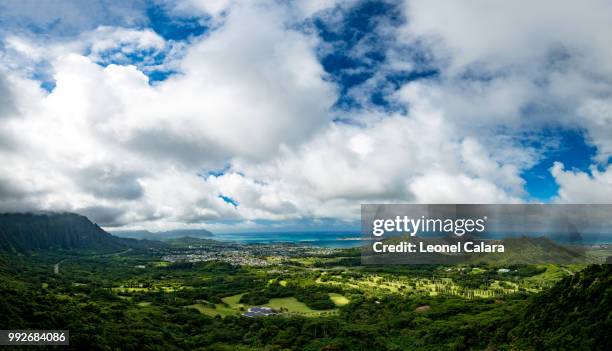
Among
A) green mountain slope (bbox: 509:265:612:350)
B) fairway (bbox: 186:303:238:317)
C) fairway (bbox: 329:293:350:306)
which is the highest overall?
green mountain slope (bbox: 509:265:612:350)

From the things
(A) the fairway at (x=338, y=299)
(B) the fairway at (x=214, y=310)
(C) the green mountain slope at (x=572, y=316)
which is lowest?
(A) the fairway at (x=338, y=299)

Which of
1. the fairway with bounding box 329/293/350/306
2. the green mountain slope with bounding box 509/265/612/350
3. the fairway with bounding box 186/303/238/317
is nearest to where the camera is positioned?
the green mountain slope with bounding box 509/265/612/350

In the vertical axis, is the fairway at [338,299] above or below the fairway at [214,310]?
below

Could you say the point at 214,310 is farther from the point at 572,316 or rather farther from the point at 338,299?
the point at 572,316

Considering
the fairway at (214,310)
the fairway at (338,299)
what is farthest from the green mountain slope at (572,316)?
the fairway at (214,310)

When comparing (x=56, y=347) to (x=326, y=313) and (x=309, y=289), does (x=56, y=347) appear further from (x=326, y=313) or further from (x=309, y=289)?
(x=309, y=289)

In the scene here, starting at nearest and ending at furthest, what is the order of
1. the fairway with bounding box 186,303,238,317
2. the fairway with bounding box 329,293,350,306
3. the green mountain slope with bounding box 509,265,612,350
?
the green mountain slope with bounding box 509,265,612,350
the fairway with bounding box 186,303,238,317
the fairway with bounding box 329,293,350,306

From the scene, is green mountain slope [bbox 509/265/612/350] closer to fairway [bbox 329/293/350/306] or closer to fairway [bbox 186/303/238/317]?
fairway [bbox 329/293/350/306]

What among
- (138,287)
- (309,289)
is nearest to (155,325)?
(309,289)

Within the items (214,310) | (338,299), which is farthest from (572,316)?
(338,299)

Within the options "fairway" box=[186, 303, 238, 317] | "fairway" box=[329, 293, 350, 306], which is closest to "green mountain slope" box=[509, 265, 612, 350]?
"fairway" box=[329, 293, 350, 306]

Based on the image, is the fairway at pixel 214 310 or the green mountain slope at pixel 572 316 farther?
the fairway at pixel 214 310

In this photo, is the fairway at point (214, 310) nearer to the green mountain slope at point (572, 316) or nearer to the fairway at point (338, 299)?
the fairway at point (338, 299)
